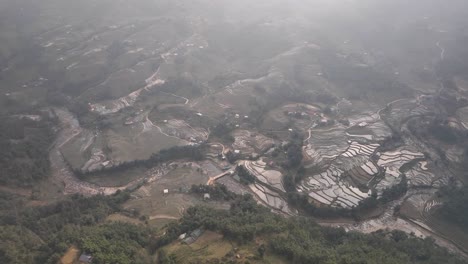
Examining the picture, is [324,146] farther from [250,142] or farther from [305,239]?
[305,239]

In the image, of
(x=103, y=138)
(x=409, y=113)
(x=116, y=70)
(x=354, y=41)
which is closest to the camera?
(x=103, y=138)

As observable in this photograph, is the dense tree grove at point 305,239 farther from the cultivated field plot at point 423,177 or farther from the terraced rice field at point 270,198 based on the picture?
the cultivated field plot at point 423,177

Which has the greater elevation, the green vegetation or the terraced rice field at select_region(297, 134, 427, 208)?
the green vegetation

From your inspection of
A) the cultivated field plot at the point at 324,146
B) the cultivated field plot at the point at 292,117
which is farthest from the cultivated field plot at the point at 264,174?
the cultivated field plot at the point at 292,117

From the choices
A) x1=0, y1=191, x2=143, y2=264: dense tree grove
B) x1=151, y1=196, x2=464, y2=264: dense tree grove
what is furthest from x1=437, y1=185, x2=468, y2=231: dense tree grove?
x1=0, y1=191, x2=143, y2=264: dense tree grove

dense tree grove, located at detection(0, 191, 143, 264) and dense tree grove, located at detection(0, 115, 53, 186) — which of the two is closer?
dense tree grove, located at detection(0, 191, 143, 264)

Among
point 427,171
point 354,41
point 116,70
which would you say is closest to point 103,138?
point 116,70

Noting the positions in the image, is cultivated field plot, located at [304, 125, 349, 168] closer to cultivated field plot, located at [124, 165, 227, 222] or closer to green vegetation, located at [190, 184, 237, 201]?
green vegetation, located at [190, 184, 237, 201]

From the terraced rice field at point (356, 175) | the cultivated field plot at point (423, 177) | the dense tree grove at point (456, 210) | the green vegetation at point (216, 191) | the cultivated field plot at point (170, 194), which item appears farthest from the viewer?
the cultivated field plot at point (423, 177)

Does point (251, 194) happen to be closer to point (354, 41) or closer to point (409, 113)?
point (409, 113)
